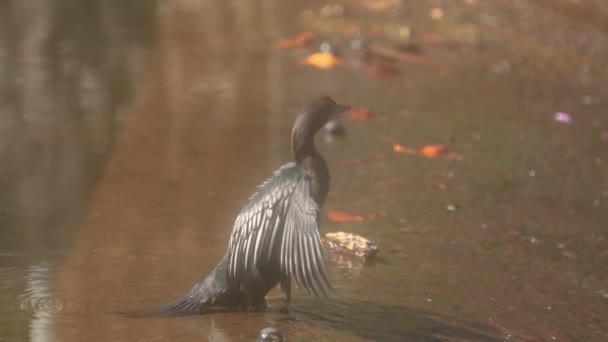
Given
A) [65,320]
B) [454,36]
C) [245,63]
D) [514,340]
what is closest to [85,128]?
[245,63]

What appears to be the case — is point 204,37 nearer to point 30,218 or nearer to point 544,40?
point 544,40

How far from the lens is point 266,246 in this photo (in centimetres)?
491

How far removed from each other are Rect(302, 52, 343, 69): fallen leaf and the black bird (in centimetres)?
464

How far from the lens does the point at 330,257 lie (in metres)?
5.77

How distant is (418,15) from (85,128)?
503 centimetres

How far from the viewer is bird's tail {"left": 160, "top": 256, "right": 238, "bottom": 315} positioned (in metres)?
4.90

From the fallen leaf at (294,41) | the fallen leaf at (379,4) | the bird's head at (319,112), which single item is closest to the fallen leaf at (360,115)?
the fallen leaf at (294,41)

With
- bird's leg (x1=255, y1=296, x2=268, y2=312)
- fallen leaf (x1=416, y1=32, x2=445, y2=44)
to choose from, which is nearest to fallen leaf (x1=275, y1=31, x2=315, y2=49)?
fallen leaf (x1=416, y1=32, x2=445, y2=44)

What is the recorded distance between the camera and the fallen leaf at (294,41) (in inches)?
399

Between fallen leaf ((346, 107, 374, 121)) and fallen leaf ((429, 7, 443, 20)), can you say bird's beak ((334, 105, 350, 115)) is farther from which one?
fallen leaf ((429, 7, 443, 20))

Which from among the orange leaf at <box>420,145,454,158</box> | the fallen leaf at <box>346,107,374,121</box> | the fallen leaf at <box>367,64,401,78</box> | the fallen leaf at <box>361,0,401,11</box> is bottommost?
the orange leaf at <box>420,145,454,158</box>

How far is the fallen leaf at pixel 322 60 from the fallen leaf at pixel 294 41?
44cm

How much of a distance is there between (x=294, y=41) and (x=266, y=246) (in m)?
5.52

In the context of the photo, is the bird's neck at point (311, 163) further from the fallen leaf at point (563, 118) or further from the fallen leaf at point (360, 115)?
the fallen leaf at point (563, 118)
